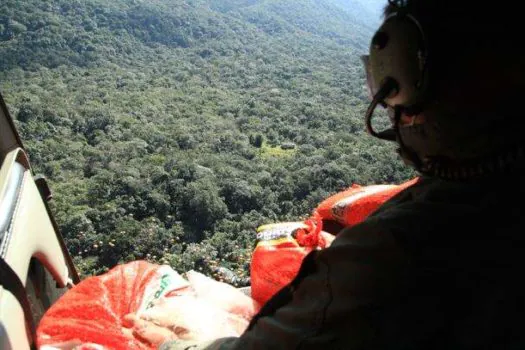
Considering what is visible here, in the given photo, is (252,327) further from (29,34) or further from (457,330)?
(29,34)

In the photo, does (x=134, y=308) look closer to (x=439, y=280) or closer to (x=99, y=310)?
(x=99, y=310)

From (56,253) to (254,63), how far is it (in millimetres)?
59039

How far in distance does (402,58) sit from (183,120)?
126 feet

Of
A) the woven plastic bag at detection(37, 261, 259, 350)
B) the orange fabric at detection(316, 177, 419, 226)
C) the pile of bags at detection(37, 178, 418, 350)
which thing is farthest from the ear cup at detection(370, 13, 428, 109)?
the orange fabric at detection(316, 177, 419, 226)

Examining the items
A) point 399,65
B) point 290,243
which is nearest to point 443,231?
point 399,65

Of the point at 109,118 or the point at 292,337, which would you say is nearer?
the point at 292,337

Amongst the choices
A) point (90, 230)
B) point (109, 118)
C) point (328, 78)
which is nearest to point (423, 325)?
point (90, 230)

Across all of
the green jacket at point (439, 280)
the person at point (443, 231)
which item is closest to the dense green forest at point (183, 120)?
the person at point (443, 231)

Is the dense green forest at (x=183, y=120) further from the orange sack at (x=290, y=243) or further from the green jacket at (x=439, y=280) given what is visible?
the orange sack at (x=290, y=243)

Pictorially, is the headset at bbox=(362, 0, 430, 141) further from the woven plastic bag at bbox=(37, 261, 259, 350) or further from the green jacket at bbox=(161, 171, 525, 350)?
the woven plastic bag at bbox=(37, 261, 259, 350)

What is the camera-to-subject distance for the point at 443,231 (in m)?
0.65

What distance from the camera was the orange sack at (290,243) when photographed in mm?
1903

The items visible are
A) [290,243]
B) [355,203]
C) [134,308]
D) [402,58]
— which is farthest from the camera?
[355,203]

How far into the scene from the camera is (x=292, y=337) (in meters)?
0.71
